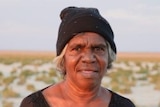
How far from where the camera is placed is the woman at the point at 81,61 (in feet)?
8.39

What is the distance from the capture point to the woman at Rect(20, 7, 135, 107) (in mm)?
2559

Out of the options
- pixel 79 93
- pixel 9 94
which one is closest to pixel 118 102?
pixel 79 93

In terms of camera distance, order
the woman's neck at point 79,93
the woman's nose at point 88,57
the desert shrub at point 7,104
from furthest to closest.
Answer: the desert shrub at point 7,104
the woman's neck at point 79,93
the woman's nose at point 88,57

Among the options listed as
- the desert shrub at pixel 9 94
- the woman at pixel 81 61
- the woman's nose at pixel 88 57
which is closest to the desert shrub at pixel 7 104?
the desert shrub at pixel 9 94

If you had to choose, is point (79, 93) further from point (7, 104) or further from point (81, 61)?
point (7, 104)

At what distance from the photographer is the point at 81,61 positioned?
2545mm

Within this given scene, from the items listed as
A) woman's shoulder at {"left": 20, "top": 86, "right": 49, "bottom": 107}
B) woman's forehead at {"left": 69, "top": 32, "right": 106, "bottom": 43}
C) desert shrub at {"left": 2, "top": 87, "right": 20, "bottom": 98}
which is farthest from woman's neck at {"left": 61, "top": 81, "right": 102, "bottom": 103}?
desert shrub at {"left": 2, "top": 87, "right": 20, "bottom": 98}

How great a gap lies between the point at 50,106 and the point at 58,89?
12 centimetres

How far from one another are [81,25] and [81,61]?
179 mm

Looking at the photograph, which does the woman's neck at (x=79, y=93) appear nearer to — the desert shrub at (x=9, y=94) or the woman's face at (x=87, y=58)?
the woman's face at (x=87, y=58)

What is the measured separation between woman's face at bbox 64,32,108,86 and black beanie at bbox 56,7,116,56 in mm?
24

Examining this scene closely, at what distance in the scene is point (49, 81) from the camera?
14.8 meters

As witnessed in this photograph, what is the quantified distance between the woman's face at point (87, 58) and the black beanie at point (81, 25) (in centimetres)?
2

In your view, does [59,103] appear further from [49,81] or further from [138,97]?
[49,81]
